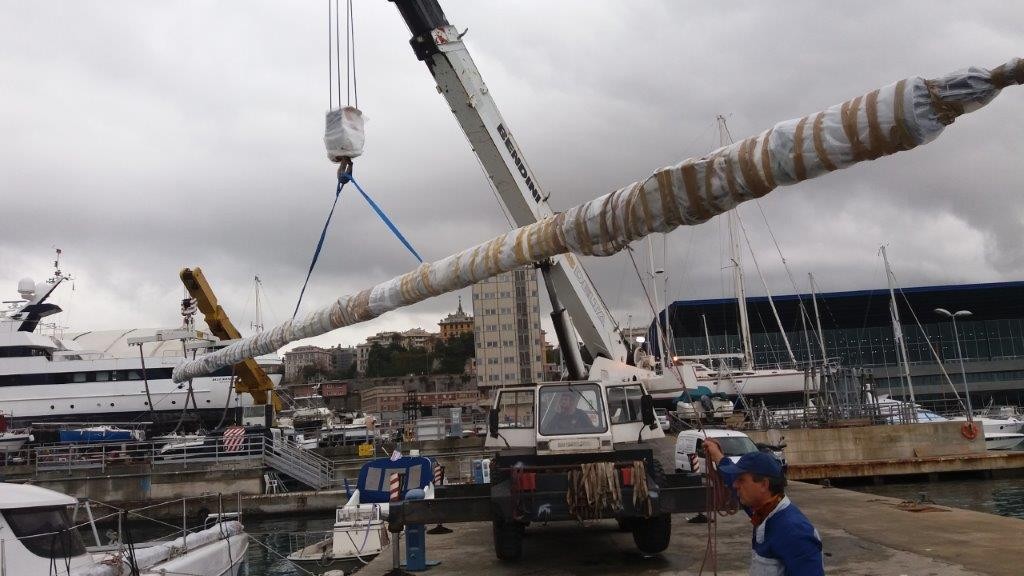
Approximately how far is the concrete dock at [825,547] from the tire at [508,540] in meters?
0.14

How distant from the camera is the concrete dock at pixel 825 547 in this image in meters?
8.04

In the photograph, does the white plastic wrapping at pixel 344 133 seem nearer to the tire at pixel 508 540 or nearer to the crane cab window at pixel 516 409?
the crane cab window at pixel 516 409

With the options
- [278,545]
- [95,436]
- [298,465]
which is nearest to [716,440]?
[278,545]

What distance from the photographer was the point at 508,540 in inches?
351

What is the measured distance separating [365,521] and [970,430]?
2265 cm

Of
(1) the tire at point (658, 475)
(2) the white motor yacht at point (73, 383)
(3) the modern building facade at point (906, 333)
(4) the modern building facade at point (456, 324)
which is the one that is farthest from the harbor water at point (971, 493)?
(4) the modern building facade at point (456, 324)

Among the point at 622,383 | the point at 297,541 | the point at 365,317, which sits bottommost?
the point at 297,541

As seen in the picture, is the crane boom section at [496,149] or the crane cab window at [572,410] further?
the crane boom section at [496,149]

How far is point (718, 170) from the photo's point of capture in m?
5.45

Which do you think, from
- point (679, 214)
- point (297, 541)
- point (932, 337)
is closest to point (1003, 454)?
point (297, 541)

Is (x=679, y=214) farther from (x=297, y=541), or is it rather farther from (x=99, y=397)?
(x=99, y=397)

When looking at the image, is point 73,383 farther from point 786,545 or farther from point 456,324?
point 456,324

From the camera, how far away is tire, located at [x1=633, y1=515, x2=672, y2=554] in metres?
8.88

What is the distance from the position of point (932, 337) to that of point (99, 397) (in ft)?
266
